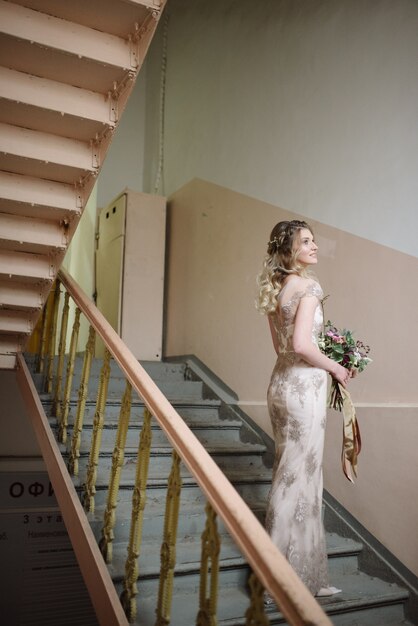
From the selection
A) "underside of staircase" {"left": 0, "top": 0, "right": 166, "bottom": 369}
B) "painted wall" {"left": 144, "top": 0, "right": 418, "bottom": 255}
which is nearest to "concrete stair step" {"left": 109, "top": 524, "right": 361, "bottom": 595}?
"painted wall" {"left": 144, "top": 0, "right": 418, "bottom": 255}

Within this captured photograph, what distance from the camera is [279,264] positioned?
2594 mm

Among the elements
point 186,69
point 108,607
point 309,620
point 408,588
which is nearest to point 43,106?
point 108,607

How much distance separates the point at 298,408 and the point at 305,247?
696 mm

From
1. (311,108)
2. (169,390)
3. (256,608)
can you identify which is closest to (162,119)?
(311,108)

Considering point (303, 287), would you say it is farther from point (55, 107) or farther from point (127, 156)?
point (127, 156)

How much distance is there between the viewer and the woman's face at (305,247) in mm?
2520

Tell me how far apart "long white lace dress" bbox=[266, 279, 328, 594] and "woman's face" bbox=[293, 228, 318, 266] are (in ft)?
0.35

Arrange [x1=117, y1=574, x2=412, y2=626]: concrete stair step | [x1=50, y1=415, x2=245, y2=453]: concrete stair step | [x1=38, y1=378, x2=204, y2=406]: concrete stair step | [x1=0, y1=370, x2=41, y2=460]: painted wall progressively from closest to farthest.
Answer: [x1=117, y1=574, x2=412, y2=626]: concrete stair step
[x1=50, y1=415, x2=245, y2=453]: concrete stair step
[x1=38, y1=378, x2=204, y2=406]: concrete stair step
[x1=0, y1=370, x2=41, y2=460]: painted wall

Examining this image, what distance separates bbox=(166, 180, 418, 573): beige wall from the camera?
111 inches

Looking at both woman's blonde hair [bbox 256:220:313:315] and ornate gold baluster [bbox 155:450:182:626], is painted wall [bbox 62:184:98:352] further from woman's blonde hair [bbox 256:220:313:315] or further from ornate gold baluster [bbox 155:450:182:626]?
ornate gold baluster [bbox 155:450:182:626]

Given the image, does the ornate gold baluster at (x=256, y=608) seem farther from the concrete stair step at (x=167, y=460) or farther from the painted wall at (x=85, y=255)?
the painted wall at (x=85, y=255)

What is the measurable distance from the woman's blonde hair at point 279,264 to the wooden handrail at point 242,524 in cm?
73

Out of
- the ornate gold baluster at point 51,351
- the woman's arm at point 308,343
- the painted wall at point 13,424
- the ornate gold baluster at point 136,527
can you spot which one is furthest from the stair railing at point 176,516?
the painted wall at point 13,424

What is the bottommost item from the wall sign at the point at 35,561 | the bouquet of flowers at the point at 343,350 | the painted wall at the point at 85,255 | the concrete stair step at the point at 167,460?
the wall sign at the point at 35,561
